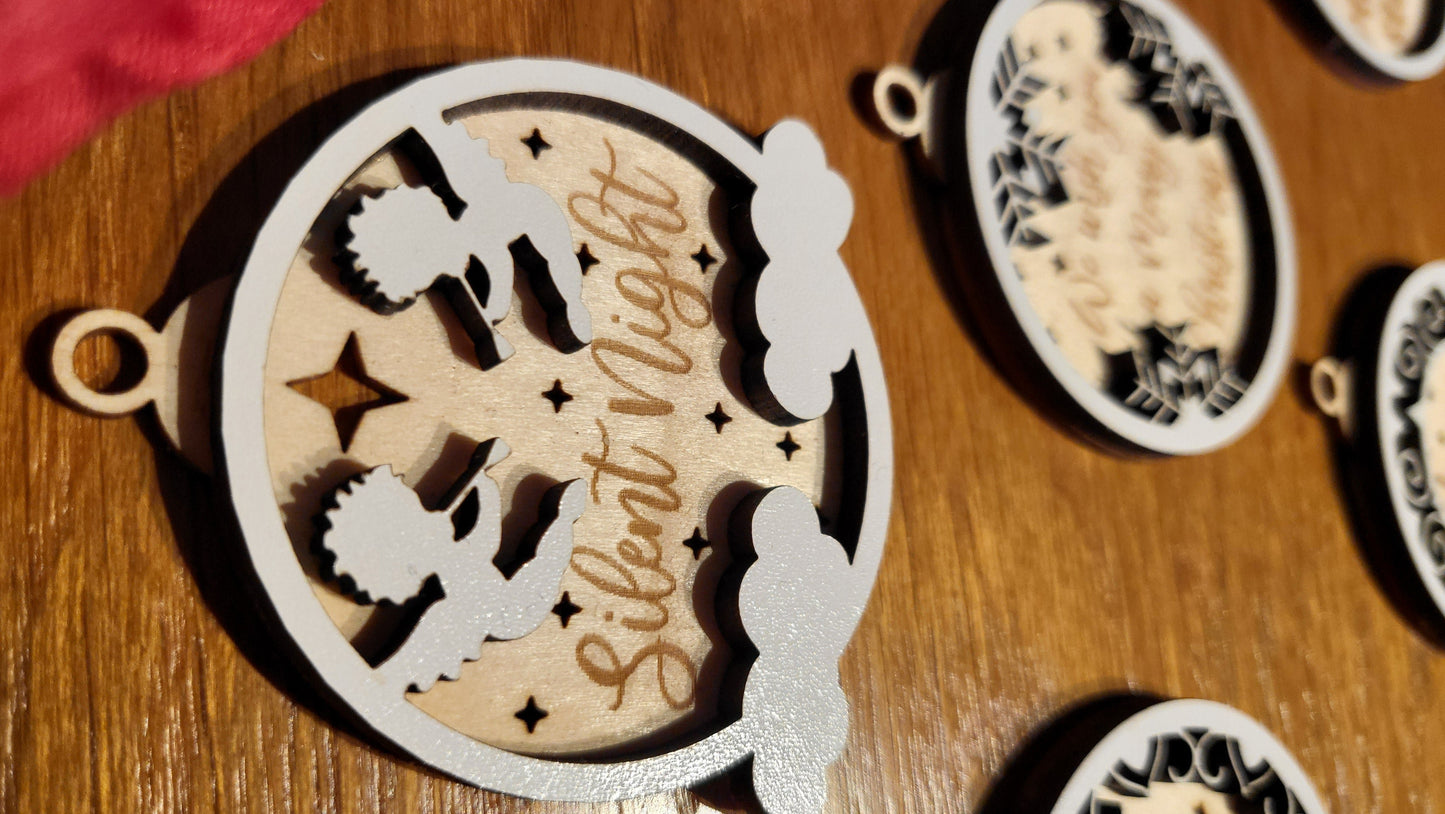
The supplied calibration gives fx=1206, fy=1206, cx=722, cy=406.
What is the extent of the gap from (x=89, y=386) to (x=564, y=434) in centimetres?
17

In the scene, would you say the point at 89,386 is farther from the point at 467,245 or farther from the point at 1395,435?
the point at 1395,435

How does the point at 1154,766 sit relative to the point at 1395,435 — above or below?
below

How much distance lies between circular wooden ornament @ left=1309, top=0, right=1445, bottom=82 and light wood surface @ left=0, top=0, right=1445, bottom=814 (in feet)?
0.08

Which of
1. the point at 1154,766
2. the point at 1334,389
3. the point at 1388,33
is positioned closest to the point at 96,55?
the point at 1154,766

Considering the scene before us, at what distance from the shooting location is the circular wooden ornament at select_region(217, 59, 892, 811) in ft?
1.35

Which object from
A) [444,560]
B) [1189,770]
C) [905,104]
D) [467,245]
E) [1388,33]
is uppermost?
[1388,33]

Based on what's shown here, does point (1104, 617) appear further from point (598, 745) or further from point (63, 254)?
point (63, 254)

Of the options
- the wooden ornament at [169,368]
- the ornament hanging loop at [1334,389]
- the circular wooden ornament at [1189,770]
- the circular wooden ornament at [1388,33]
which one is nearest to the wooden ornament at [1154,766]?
the circular wooden ornament at [1189,770]

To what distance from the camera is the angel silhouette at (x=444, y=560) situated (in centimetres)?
40

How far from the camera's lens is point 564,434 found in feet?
1.57

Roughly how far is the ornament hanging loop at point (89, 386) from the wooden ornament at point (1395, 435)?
0.69m

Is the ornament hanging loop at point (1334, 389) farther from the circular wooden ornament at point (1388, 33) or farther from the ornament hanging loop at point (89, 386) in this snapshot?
the ornament hanging loop at point (89, 386)

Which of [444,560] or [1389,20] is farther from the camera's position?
[1389,20]

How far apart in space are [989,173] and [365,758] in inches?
16.5
